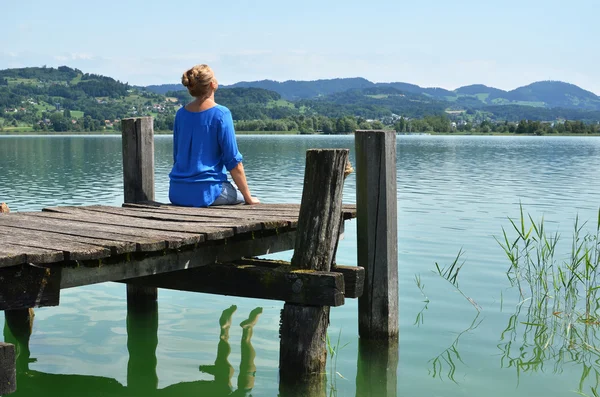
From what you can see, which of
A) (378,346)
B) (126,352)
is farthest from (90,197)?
(378,346)

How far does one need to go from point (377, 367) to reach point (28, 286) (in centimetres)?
361

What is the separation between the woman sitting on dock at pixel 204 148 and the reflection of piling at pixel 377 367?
192cm

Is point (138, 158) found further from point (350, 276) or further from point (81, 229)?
point (350, 276)

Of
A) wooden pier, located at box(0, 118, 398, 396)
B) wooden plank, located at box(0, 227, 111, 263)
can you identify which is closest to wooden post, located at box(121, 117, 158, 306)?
wooden pier, located at box(0, 118, 398, 396)

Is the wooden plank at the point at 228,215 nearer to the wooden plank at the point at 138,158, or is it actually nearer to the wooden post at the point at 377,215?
the wooden plank at the point at 138,158

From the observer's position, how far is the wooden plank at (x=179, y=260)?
5.04 m

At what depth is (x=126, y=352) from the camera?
25.6ft

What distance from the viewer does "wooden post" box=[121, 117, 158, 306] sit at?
320 inches

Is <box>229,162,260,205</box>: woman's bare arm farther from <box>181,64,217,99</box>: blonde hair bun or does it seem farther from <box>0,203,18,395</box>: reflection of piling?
<box>0,203,18,395</box>: reflection of piling

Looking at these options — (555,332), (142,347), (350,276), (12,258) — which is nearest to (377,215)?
(350,276)

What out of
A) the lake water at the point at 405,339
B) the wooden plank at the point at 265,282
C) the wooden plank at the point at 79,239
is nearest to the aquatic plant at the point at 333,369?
the lake water at the point at 405,339

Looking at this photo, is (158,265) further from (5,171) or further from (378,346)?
(5,171)

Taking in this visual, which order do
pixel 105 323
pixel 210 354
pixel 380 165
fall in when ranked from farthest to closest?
pixel 105 323, pixel 210 354, pixel 380 165

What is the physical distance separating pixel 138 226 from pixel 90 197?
Result: 60.2 feet
